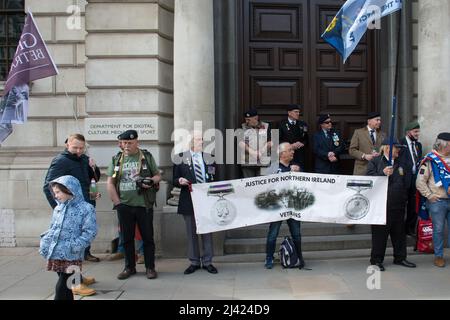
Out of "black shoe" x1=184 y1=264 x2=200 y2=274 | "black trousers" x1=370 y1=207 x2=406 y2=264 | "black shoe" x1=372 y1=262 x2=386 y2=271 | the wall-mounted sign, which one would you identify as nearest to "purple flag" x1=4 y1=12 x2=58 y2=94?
the wall-mounted sign

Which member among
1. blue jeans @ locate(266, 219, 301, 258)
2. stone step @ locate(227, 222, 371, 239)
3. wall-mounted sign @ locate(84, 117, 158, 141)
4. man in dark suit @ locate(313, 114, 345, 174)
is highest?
wall-mounted sign @ locate(84, 117, 158, 141)

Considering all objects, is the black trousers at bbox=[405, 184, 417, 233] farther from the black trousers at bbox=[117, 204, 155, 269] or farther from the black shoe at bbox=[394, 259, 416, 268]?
the black trousers at bbox=[117, 204, 155, 269]

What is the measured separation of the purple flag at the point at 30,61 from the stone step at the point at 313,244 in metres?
4.19

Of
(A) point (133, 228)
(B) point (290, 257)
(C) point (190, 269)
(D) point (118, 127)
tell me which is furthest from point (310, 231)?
(D) point (118, 127)

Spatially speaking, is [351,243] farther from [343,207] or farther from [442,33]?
[442,33]

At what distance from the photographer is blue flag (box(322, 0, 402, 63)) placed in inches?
251

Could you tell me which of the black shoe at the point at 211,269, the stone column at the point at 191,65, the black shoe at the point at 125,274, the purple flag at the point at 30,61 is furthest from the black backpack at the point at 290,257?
the purple flag at the point at 30,61

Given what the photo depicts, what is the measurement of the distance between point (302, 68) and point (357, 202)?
371cm

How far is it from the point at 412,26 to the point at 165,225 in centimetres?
639

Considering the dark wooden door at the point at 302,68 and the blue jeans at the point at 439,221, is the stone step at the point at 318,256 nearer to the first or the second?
the blue jeans at the point at 439,221

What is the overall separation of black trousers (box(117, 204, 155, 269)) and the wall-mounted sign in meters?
2.09

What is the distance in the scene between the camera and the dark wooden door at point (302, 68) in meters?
9.41

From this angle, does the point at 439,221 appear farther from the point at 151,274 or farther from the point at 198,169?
the point at 151,274

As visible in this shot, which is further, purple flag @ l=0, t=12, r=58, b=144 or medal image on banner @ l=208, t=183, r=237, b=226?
purple flag @ l=0, t=12, r=58, b=144
